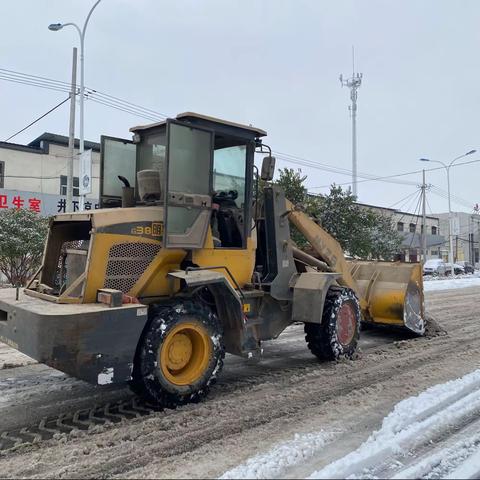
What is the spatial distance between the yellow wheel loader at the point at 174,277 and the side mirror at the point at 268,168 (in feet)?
0.06

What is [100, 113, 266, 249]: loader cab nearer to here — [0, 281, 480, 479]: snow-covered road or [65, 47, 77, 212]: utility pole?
[0, 281, 480, 479]: snow-covered road

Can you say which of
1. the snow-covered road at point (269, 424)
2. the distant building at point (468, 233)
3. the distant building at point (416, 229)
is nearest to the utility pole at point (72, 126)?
the snow-covered road at point (269, 424)

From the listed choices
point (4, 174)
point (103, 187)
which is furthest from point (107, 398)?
point (4, 174)

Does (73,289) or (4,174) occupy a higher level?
(4,174)

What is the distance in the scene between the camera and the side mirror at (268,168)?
19.9 ft

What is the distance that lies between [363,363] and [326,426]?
2.56 metres

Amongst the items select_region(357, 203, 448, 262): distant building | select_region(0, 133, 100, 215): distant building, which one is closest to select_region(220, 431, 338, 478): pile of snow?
select_region(0, 133, 100, 215): distant building

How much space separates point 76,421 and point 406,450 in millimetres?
2822

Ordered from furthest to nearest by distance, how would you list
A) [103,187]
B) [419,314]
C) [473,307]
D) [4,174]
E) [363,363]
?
[4,174] → [473,307] → [419,314] → [363,363] → [103,187]

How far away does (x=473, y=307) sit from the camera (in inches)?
527

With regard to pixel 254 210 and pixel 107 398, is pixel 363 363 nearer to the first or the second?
pixel 254 210

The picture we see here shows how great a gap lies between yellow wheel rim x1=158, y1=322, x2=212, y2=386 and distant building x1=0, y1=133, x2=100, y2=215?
63.1 feet

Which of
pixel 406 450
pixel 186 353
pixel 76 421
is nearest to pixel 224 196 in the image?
pixel 186 353

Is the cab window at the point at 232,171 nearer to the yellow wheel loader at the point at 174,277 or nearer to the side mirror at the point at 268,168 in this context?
the yellow wheel loader at the point at 174,277
